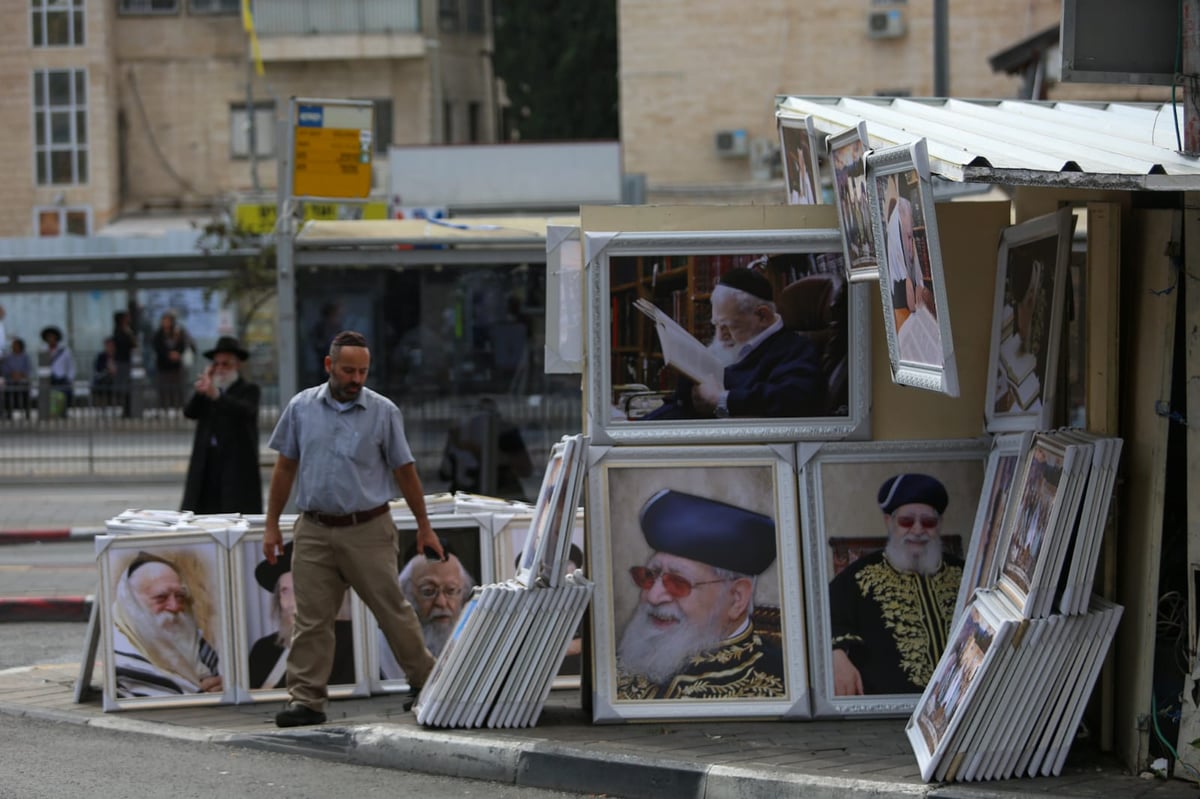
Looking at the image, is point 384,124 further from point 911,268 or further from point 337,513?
point 911,268

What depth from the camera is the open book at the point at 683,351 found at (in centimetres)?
709

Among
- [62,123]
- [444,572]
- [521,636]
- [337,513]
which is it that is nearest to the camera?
[521,636]

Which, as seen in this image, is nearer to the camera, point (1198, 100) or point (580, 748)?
point (1198, 100)

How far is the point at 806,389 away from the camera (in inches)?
282

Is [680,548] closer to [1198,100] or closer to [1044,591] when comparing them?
[1044,591]

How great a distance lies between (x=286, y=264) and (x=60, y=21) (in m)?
27.0

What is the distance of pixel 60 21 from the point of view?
39.4 m

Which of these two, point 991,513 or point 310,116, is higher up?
point 310,116

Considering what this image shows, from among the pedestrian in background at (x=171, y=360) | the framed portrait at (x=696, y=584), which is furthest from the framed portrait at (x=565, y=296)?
the pedestrian in background at (x=171, y=360)

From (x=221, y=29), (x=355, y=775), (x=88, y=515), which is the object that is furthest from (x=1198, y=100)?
(x=221, y=29)

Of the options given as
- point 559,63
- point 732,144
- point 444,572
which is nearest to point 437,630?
point 444,572

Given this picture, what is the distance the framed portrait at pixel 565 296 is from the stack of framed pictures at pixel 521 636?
2.21 ft

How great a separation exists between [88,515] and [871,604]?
1234 cm

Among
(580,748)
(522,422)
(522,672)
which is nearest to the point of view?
(580,748)
